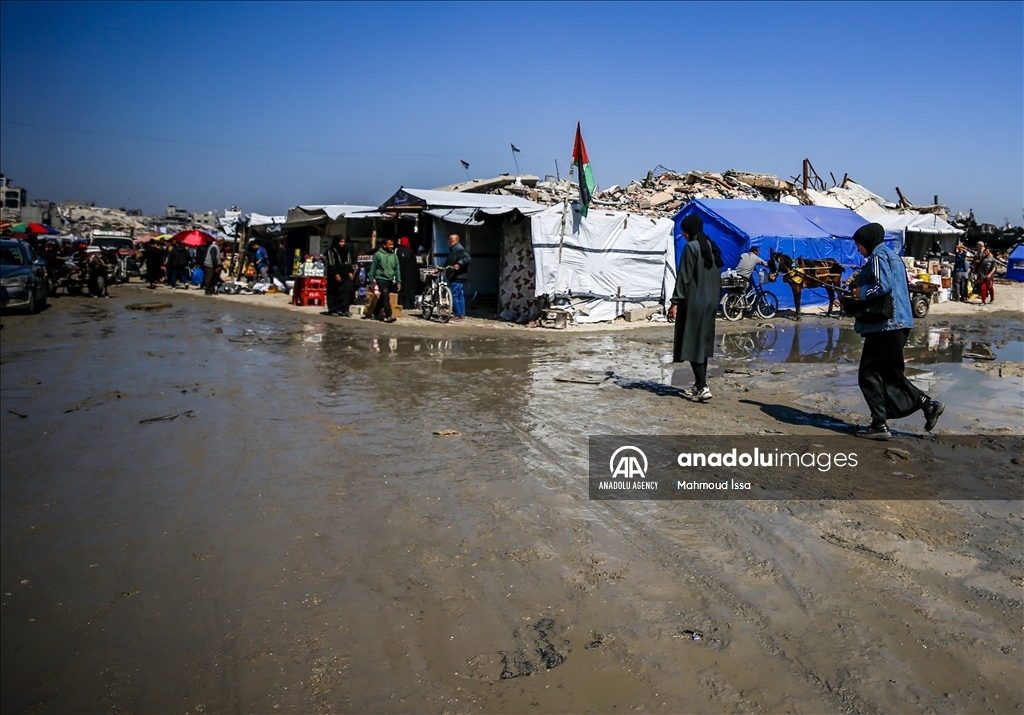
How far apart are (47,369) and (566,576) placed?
835 cm

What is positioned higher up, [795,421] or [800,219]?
[800,219]

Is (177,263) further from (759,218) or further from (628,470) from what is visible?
(628,470)

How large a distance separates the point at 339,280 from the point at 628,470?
39.0 feet

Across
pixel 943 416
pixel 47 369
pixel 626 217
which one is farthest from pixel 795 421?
pixel 626 217

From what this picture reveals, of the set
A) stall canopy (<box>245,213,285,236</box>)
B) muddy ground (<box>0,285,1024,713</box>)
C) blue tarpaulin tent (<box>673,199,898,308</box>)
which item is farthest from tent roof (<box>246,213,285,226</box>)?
muddy ground (<box>0,285,1024,713</box>)

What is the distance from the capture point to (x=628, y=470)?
5020 mm

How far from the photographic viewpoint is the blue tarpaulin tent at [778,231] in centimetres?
1884

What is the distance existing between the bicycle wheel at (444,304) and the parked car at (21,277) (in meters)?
8.45

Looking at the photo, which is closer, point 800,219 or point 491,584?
point 491,584

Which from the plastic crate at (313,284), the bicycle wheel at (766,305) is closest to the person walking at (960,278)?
the bicycle wheel at (766,305)

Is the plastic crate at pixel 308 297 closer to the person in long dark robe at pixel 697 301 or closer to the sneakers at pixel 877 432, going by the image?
the person in long dark robe at pixel 697 301

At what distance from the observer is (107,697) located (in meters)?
2.83

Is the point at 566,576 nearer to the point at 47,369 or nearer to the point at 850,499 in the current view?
the point at 850,499

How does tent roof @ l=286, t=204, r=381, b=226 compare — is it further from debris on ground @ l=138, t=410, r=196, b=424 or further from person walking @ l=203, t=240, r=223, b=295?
debris on ground @ l=138, t=410, r=196, b=424
